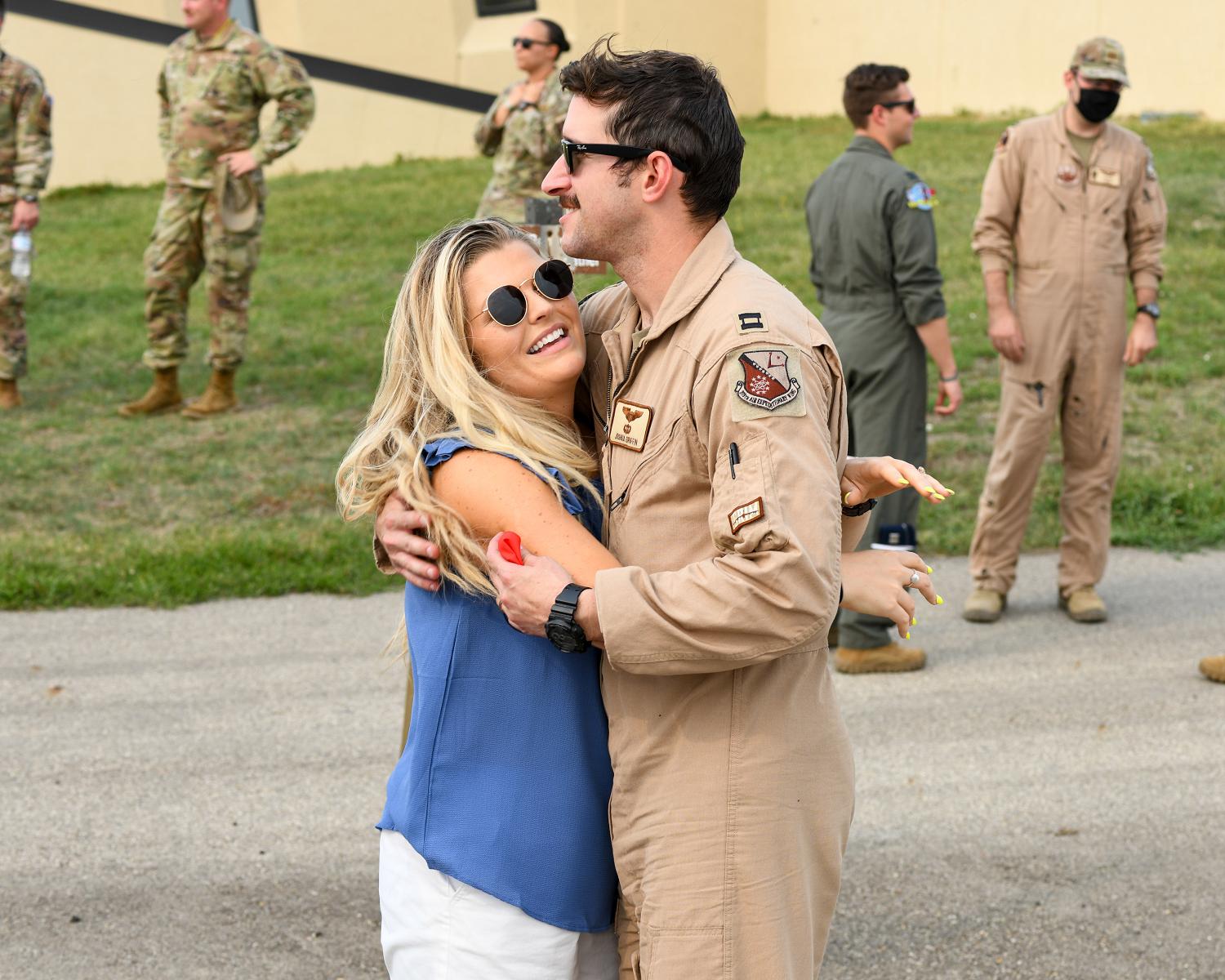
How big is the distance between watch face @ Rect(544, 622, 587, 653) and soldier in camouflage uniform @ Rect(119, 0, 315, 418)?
25.4 feet

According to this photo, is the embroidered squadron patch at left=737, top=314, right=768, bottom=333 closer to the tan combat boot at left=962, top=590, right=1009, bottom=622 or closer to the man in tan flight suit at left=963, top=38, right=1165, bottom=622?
the man in tan flight suit at left=963, top=38, right=1165, bottom=622

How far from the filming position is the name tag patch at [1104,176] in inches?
249

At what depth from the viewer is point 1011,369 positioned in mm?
6492

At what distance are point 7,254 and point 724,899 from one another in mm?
8906

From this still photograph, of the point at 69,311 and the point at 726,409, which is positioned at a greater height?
the point at 726,409

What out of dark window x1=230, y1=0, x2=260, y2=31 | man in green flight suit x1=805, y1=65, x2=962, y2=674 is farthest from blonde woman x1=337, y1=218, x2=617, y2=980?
dark window x1=230, y1=0, x2=260, y2=31

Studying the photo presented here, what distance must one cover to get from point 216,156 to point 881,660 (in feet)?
19.0

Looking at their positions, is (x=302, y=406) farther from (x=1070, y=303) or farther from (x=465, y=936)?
(x=465, y=936)

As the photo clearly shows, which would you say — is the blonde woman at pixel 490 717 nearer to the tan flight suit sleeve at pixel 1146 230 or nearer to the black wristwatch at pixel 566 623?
the black wristwatch at pixel 566 623

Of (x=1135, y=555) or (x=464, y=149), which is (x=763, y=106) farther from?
(x=1135, y=555)

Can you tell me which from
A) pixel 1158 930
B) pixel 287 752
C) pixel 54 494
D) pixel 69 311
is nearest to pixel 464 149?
pixel 69 311

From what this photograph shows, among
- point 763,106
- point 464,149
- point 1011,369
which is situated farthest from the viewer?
point 763,106

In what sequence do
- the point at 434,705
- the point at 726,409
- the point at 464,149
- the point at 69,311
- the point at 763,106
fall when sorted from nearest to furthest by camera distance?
the point at 726,409, the point at 434,705, the point at 69,311, the point at 464,149, the point at 763,106

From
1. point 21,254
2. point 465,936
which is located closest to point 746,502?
point 465,936
